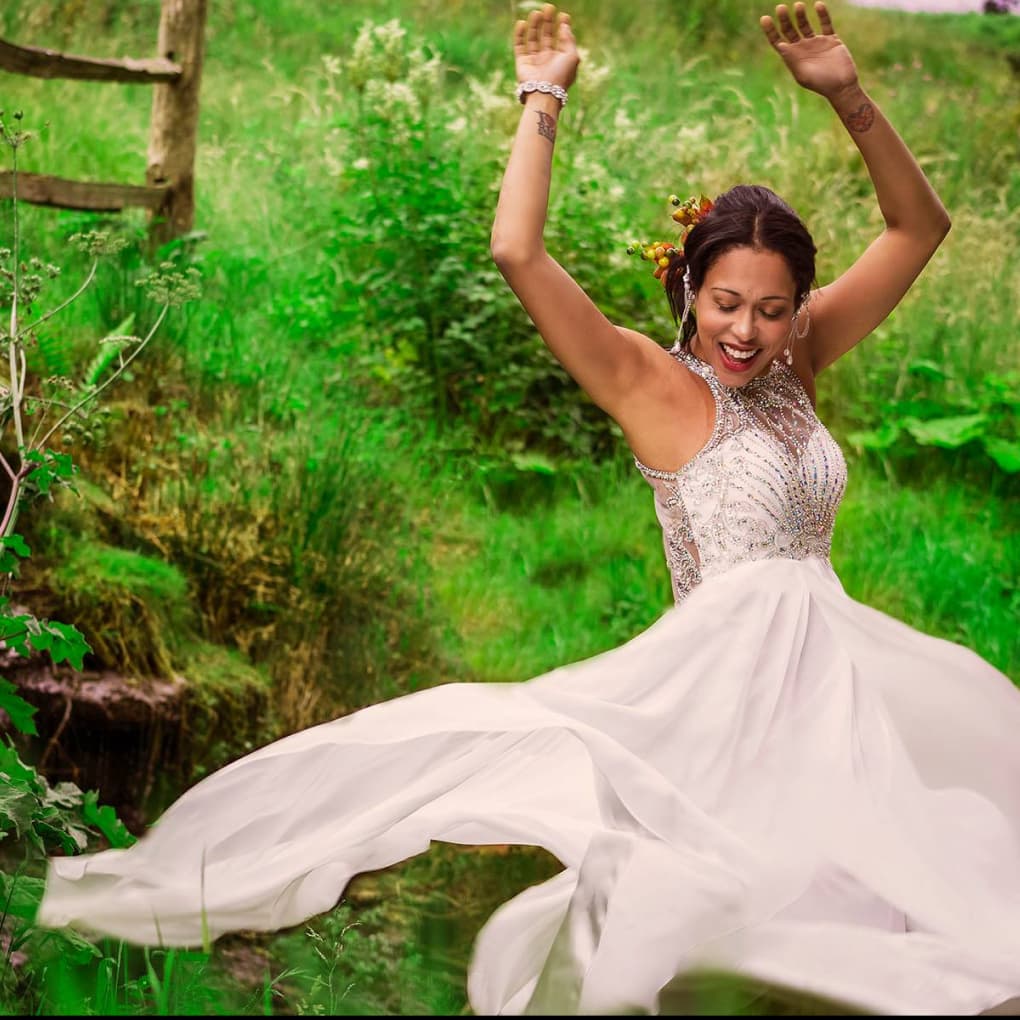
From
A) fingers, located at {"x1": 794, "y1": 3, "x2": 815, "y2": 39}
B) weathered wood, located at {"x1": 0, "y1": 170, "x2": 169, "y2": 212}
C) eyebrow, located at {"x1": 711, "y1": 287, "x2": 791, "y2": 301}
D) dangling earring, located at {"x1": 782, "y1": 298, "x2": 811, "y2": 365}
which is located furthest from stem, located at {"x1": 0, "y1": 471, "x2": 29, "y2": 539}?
weathered wood, located at {"x1": 0, "y1": 170, "x2": 169, "y2": 212}

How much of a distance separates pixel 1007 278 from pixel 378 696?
4561mm

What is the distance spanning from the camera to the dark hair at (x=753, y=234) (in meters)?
2.71

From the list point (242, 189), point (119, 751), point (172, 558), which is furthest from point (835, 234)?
point (119, 751)

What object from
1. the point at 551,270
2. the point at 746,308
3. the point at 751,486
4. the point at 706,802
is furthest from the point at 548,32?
the point at 706,802

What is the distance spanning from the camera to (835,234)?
25.4ft

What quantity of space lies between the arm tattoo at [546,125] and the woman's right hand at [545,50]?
73mm

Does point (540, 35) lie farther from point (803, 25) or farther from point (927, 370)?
point (927, 370)

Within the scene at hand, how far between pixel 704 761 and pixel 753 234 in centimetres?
97

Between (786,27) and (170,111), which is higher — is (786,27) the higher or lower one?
the higher one

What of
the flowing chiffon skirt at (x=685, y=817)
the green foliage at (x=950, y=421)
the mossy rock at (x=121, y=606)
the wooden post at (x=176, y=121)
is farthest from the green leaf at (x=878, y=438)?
the flowing chiffon skirt at (x=685, y=817)

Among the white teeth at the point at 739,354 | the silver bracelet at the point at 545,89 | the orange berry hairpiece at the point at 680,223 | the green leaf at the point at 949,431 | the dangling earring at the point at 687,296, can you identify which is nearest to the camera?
the silver bracelet at the point at 545,89

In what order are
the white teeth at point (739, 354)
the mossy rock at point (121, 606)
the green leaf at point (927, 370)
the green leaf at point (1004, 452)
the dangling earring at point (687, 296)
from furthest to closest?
the green leaf at point (927, 370), the green leaf at point (1004, 452), the mossy rock at point (121, 606), the dangling earring at point (687, 296), the white teeth at point (739, 354)

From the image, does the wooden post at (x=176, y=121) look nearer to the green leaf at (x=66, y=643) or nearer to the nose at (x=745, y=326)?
the green leaf at (x=66, y=643)

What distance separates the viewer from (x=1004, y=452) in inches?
257
